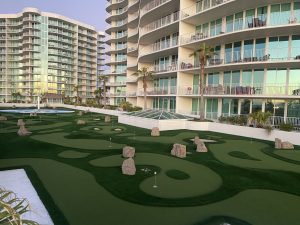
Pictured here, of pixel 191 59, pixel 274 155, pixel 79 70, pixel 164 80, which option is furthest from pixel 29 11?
pixel 274 155

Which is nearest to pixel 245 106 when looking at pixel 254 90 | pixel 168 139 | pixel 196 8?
pixel 254 90

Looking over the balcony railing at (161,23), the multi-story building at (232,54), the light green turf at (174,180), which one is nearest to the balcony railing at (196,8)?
the multi-story building at (232,54)

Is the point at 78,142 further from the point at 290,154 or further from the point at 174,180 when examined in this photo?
the point at 290,154

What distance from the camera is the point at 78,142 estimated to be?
76.1 ft

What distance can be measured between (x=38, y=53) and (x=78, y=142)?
3902 inches

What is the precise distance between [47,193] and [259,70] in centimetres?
3107

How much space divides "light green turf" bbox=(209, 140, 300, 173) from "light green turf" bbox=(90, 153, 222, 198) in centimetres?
324

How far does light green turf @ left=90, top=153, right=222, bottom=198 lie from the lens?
39.9 feet

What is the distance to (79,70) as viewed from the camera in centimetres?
12244

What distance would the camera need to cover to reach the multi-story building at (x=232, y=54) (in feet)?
103

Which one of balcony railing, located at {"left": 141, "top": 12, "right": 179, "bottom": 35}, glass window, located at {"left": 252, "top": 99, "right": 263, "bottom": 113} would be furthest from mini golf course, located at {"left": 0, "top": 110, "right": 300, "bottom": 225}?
balcony railing, located at {"left": 141, "top": 12, "right": 179, "bottom": 35}

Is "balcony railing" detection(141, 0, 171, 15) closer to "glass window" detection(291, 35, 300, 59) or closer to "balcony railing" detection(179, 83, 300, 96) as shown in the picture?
"balcony railing" detection(179, 83, 300, 96)

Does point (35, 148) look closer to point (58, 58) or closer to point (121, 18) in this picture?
point (121, 18)

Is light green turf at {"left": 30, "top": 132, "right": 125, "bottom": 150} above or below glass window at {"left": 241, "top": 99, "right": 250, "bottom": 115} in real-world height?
below
